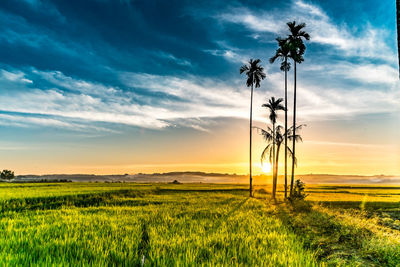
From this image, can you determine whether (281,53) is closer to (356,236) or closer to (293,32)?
(293,32)

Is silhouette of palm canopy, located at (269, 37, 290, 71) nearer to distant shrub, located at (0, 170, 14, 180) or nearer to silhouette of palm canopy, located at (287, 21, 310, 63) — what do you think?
silhouette of palm canopy, located at (287, 21, 310, 63)

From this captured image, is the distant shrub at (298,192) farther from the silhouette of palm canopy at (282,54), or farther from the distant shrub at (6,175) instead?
the distant shrub at (6,175)

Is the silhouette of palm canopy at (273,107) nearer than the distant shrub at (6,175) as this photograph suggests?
Yes

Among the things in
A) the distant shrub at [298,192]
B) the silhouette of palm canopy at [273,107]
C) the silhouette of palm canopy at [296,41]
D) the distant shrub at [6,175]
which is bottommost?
the distant shrub at [6,175]

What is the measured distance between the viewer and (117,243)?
7082 mm


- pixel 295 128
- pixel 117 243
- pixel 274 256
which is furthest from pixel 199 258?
pixel 295 128

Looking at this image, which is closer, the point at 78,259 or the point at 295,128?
the point at 78,259

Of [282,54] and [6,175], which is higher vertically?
[282,54]

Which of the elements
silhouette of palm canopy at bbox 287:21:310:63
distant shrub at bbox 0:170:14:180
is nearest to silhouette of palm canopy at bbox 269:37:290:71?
silhouette of palm canopy at bbox 287:21:310:63

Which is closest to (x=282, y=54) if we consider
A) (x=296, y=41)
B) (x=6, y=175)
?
(x=296, y=41)

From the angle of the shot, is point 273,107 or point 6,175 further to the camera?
point 6,175

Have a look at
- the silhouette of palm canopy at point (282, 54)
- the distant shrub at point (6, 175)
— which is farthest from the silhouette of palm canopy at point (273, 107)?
the distant shrub at point (6, 175)

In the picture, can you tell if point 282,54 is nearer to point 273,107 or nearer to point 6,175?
point 273,107

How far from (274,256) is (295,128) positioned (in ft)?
80.9
